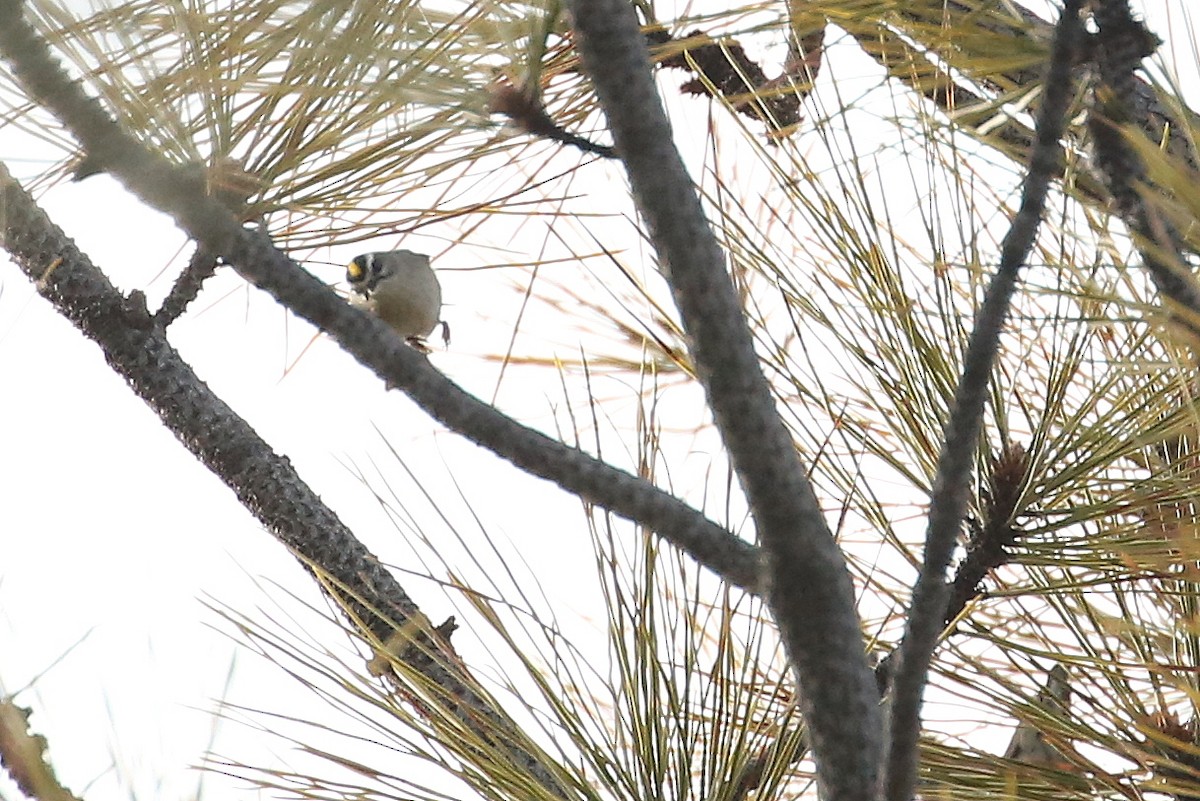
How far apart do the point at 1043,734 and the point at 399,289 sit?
1014mm

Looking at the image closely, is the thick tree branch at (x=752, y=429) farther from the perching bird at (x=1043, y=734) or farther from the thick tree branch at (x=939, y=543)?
the perching bird at (x=1043, y=734)

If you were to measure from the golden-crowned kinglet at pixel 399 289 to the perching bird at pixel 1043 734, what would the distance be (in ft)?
2.86

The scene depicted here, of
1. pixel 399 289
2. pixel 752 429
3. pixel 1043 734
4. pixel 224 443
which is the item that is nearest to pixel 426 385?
pixel 752 429

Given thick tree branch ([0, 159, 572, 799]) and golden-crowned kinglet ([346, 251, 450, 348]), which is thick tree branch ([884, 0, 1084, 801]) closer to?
thick tree branch ([0, 159, 572, 799])

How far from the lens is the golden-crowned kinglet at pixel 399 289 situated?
68.8 inches

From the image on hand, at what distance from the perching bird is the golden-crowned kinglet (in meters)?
0.87

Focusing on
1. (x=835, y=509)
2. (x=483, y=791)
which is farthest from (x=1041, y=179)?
(x=835, y=509)

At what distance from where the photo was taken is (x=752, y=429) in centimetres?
59

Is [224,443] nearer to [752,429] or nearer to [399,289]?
[752,429]

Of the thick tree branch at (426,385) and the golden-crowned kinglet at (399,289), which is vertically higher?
the golden-crowned kinglet at (399,289)

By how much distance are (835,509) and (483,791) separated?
532 mm

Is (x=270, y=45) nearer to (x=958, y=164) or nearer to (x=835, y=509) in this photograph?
(x=958, y=164)

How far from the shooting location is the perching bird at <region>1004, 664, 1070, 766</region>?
1.01 meters

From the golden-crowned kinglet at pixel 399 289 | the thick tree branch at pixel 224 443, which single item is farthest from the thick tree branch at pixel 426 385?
the golden-crowned kinglet at pixel 399 289
